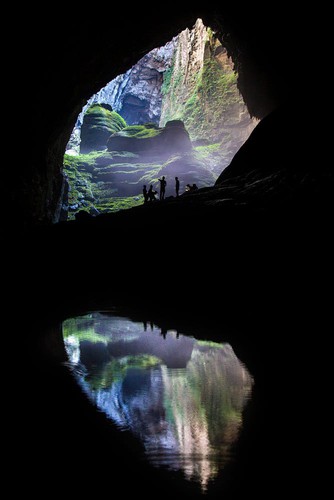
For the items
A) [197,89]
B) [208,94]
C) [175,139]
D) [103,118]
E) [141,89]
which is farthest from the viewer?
[141,89]

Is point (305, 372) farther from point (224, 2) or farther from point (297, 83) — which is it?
point (224, 2)

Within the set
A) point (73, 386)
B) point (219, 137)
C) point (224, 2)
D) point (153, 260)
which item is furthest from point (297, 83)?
point (219, 137)

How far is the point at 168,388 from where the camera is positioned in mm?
3113

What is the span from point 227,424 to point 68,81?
17102 millimetres

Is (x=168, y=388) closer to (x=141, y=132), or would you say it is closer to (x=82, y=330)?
(x=82, y=330)

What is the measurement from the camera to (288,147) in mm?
12562

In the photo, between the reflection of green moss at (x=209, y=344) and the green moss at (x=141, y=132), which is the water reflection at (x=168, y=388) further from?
the green moss at (x=141, y=132)

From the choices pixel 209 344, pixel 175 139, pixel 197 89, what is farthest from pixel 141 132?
pixel 209 344

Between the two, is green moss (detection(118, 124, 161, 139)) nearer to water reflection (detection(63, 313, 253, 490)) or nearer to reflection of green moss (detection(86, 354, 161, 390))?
water reflection (detection(63, 313, 253, 490))

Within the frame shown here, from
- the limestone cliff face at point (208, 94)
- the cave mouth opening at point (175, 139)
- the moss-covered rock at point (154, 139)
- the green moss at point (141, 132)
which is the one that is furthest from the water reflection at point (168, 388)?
the green moss at point (141, 132)

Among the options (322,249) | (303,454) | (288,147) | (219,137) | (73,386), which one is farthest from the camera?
(219,137)

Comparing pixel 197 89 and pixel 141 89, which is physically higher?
pixel 141 89

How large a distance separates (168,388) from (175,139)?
7291cm

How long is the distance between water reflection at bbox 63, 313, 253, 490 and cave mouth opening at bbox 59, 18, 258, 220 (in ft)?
153
